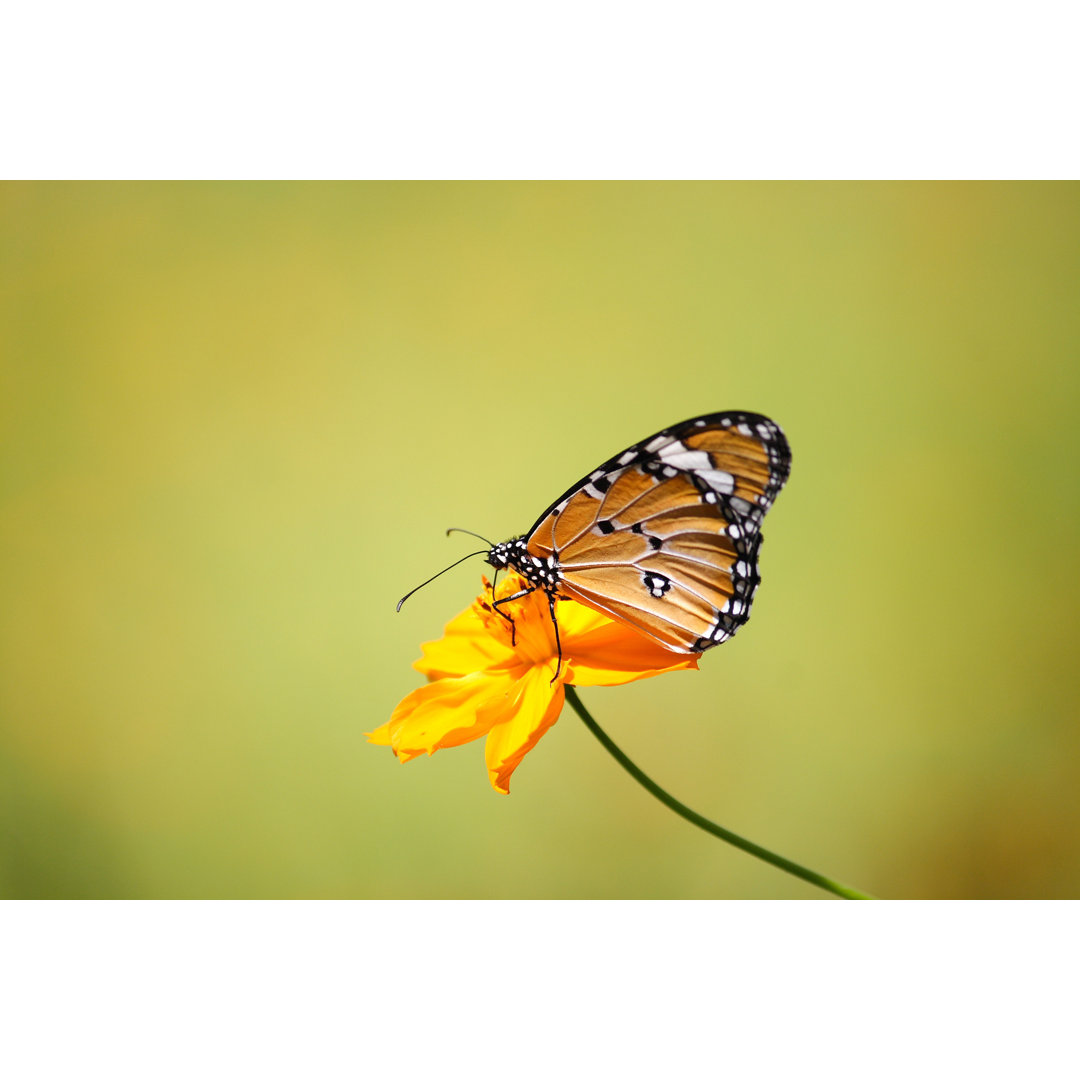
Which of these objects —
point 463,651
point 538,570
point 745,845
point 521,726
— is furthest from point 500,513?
point 745,845

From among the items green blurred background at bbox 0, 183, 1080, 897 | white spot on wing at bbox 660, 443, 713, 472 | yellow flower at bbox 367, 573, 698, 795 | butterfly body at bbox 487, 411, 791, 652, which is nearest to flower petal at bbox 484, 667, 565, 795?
yellow flower at bbox 367, 573, 698, 795

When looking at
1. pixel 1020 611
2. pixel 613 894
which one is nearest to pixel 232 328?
pixel 613 894

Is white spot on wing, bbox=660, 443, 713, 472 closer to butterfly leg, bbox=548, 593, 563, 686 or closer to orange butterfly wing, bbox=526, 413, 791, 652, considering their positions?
orange butterfly wing, bbox=526, 413, 791, 652

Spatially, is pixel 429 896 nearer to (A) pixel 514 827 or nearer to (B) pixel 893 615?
(A) pixel 514 827

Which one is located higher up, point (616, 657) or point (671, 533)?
point (671, 533)

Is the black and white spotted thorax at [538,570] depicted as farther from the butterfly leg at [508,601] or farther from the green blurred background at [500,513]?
the green blurred background at [500,513]

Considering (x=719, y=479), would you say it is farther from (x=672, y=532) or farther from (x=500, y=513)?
(x=500, y=513)
